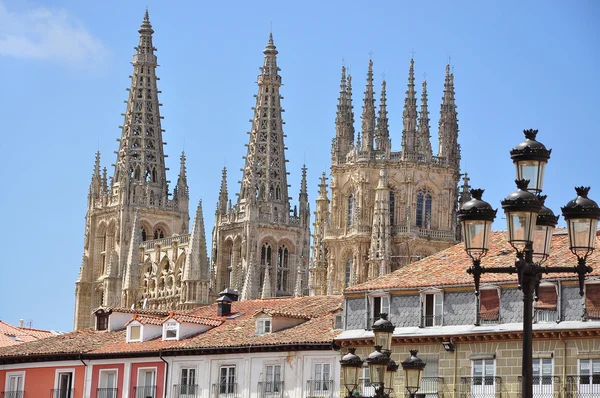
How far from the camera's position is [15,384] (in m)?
66.8

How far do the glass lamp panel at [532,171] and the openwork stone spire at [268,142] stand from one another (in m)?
137

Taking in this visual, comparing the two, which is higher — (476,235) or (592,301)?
(592,301)

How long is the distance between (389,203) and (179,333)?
65.5 meters

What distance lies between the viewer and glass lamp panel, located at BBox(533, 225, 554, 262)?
24016mm

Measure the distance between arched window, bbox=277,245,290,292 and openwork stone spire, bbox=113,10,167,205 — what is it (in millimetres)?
16045

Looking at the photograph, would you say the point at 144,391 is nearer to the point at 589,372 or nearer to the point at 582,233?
the point at 589,372

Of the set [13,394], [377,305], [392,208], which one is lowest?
[13,394]

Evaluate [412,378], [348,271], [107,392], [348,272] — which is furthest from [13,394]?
[348,271]

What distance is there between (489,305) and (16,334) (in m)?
49.6

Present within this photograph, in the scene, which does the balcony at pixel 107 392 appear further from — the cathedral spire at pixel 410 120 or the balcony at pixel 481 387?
the cathedral spire at pixel 410 120

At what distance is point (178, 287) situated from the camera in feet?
508

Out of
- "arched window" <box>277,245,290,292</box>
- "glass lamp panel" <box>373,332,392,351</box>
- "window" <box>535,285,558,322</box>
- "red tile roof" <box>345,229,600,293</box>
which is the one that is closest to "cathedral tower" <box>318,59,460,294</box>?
"arched window" <box>277,245,290,292</box>

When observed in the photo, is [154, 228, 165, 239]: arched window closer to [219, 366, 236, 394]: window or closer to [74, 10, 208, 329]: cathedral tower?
[74, 10, 208, 329]: cathedral tower

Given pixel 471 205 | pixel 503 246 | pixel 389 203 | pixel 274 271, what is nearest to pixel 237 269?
pixel 274 271
